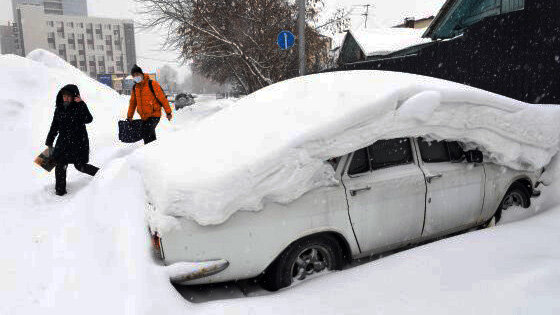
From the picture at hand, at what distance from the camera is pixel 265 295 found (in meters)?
2.97

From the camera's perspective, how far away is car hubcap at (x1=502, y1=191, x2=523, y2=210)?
4.20m

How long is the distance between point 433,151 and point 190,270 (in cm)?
235

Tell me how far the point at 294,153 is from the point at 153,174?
1.15m

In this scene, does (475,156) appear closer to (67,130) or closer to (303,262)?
(303,262)

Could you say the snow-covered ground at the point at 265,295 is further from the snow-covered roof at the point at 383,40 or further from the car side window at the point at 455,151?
the snow-covered roof at the point at 383,40

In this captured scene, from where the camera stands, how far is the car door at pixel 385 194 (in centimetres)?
323

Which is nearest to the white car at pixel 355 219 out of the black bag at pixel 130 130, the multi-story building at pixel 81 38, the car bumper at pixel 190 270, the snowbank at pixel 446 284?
the car bumper at pixel 190 270

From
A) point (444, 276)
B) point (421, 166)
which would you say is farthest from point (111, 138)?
point (444, 276)

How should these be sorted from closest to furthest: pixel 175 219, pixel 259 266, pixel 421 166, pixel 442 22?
1. pixel 175 219
2. pixel 259 266
3. pixel 421 166
4. pixel 442 22

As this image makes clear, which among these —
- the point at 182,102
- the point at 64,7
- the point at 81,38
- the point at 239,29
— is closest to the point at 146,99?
the point at 239,29

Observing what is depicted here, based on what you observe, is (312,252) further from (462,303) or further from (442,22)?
(442,22)

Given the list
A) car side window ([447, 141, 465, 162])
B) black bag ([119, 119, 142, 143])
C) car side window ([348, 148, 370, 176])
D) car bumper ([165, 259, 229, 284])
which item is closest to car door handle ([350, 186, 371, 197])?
car side window ([348, 148, 370, 176])

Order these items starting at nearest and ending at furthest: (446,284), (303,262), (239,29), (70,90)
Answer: (446,284)
(303,262)
(70,90)
(239,29)

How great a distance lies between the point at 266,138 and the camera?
3074 millimetres
